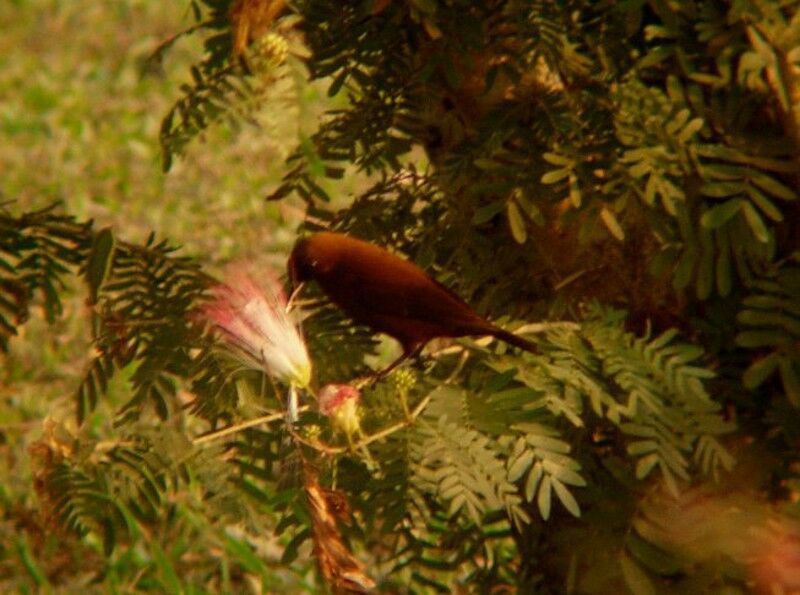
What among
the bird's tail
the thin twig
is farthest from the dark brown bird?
the thin twig

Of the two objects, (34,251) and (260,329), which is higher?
(34,251)

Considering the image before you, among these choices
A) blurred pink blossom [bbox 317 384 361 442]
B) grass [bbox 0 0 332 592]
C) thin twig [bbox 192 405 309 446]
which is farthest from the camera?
grass [bbox 0 0 332 592]

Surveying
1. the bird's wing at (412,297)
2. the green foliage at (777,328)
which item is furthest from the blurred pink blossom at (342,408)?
the green foliage at (777,328)

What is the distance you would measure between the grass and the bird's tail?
1.65ft

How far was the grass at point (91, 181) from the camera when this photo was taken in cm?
368

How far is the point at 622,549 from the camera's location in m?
2.26

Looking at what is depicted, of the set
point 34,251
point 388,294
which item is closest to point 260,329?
point 388,294

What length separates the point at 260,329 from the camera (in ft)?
6.60

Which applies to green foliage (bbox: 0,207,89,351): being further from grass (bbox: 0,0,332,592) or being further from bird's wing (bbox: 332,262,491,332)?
bird's wing (bbox: 332,262,491,332)

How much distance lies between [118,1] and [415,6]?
596 cm

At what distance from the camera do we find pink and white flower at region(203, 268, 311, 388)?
199 centimetres

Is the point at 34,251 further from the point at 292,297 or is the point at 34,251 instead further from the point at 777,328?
the point at 777,328

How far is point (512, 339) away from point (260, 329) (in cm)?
36

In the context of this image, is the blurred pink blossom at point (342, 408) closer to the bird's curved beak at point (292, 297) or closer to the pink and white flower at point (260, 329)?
the pink and white flower at point (260, 329)
